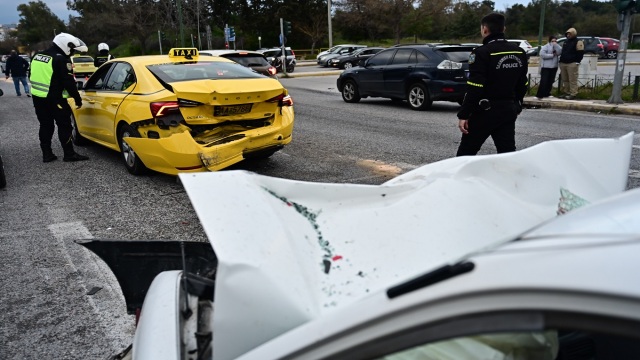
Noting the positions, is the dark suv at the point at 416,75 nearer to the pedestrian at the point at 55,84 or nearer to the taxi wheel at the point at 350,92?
the taxi wheel at the point at 350,92

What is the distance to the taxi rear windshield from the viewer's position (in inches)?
251

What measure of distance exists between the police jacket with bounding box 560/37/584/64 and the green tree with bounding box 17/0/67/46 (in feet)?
357

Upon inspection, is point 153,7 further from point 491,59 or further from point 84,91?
point 491,59

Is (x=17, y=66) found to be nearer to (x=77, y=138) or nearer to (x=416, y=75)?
(x=77, y=138)

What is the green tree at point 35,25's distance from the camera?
344 feet

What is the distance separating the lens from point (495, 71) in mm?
4965

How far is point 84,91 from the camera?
800cm

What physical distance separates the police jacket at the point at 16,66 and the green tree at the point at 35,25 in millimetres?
95628

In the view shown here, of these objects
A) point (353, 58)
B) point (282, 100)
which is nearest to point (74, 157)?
point (282, 100)

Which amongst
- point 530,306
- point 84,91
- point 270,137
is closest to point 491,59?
point 270,137

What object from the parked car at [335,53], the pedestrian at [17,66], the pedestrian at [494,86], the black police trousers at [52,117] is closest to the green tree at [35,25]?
the parked car at [335,53]

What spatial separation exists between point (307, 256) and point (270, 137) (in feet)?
16.6

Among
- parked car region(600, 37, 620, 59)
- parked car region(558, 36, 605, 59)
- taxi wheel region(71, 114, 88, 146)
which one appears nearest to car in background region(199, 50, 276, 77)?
taxi wheel region(71, 114, 88, 146)

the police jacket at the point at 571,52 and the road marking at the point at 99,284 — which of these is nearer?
the road marking at the point at 99,284
